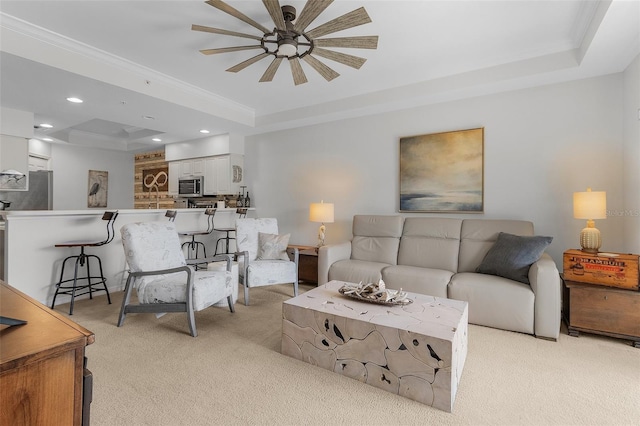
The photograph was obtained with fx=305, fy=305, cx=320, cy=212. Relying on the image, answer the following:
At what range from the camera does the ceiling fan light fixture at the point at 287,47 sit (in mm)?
2494

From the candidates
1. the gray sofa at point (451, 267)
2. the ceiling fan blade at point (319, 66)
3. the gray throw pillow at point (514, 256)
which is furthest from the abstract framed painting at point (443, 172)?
the ceiling fan blade at point (319, 66)

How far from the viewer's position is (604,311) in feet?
8.40

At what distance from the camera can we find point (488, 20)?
2.68 m

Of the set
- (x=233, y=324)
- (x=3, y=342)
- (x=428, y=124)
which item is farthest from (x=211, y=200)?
(x=3, y=342)

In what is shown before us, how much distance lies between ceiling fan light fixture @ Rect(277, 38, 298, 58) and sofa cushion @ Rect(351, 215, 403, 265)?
2.37 metres

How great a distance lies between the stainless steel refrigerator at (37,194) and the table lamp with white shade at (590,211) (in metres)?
8.96

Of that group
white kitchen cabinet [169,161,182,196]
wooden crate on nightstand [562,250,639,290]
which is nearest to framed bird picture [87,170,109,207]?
white kitchen cabinet [169,161,182,196]

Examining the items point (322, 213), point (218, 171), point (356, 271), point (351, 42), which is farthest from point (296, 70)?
point (218, 171)

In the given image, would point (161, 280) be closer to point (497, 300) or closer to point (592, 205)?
point (497, 300)

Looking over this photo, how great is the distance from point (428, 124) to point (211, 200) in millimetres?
4415

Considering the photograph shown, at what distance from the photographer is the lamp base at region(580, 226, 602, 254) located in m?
2.79

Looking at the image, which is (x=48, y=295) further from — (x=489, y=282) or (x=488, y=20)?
(x=488, y=20)

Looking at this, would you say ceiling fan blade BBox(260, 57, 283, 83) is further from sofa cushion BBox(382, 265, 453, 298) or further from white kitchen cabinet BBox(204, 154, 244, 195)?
white kitchen cabinet BBox(204, 154, 244, 195)

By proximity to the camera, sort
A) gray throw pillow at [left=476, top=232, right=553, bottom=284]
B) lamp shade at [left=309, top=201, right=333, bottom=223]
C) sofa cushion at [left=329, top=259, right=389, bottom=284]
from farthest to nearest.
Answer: lamp shade at [left=309, top=201, right=333, bottom=223]
sofa cushion at [left=329, top=259, right=389, bottom=284]
gray throw pillow at [left=476, top=232, right=553, bottom=284]
